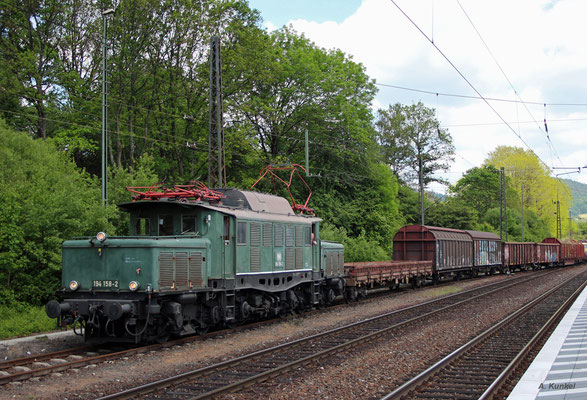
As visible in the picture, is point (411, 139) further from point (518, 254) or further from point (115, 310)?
point (115, 310)

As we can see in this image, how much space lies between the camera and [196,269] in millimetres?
12898

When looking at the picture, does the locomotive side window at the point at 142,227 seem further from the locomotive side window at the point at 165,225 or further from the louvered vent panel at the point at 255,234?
the louvered vent panel at the point at 255,234

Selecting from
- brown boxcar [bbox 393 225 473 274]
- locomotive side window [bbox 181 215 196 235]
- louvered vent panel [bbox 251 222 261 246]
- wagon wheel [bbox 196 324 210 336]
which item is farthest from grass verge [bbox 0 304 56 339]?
brown boxcar [bbox 393 225 473 274]

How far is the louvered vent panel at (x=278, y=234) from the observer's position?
16266mm

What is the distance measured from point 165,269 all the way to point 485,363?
7.00m

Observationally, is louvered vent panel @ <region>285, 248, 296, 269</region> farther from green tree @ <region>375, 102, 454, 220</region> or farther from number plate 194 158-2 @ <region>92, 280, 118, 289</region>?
green tree @ <region>375, 102, 454, 220</region>

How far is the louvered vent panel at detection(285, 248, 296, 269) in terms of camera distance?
55.2ft

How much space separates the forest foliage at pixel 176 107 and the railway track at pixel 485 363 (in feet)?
39.5

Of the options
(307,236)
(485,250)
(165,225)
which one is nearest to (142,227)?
(165,225)

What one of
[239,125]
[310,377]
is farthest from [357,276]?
[239,125]

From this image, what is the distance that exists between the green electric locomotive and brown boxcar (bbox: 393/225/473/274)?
597 inches

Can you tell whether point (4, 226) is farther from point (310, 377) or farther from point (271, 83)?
point (271, 83)

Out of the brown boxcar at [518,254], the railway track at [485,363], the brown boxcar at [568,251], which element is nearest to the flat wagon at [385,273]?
the railway track at [485,363]

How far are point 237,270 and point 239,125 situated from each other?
73.1 ft
